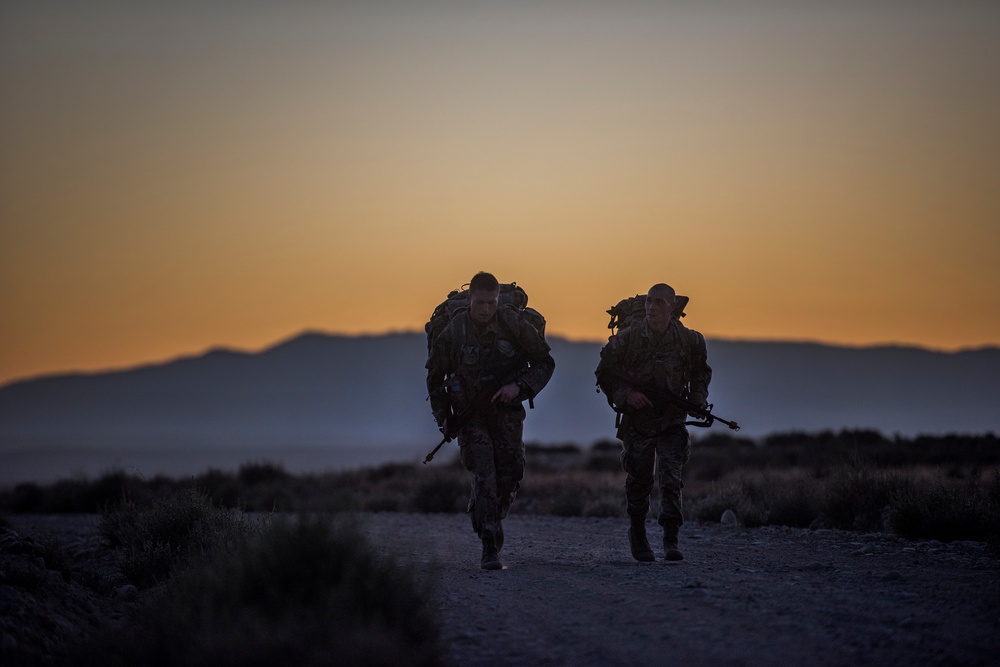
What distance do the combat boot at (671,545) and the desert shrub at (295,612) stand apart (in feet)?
12.7

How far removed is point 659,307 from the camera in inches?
425

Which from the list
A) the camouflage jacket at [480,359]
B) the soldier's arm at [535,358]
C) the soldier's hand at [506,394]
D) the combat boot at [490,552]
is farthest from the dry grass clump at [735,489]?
the soldier's arm at [535,358]

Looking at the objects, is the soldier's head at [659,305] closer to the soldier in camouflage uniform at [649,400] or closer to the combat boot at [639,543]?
the soldier in camouflage uniform at [649,400]

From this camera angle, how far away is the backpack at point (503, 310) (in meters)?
11.0

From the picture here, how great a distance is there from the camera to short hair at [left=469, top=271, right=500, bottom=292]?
10547mm

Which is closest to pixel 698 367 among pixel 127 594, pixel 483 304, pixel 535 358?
pixel 535 358

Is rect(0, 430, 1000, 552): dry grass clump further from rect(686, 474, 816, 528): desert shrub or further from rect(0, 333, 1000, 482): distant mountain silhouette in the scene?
rect(0, 333, 1000, 482): distant mountain silhouette

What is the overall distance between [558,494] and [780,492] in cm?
576

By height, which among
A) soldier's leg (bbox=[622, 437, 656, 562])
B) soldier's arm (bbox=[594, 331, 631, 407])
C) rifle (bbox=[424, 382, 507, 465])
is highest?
soldier's arm (bbox=[594, 331, 631, 407])

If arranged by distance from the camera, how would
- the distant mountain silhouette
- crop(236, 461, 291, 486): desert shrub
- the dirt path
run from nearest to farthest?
the dirt path < crop(236, 461, 291, 486): desert shrub < the distant mountain silhouette

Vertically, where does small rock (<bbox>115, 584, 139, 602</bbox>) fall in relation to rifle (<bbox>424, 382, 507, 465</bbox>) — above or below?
below

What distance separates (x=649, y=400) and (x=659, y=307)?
94 centimetres

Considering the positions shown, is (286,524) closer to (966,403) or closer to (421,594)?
(421,594)

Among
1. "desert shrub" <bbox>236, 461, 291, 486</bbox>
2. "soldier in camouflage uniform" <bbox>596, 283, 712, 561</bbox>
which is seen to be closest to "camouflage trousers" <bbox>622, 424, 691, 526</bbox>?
"soldier in camouflage uniform" <bbox>596, 283, 712, 561</bbox>
